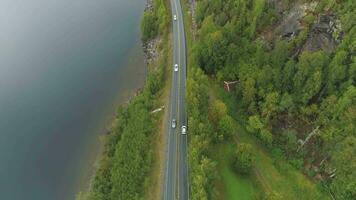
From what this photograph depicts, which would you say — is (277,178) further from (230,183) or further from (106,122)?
(106,122)

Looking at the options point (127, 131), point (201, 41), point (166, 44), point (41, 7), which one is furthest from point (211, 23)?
point (41, 7)

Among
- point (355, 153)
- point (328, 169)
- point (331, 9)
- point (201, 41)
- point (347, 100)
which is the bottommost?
point (328, 169)

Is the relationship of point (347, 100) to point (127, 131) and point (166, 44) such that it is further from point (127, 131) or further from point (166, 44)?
point (166, 44)

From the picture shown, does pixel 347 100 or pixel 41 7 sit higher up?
pixel 41 7

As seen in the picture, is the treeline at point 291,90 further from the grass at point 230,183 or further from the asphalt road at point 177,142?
the grass at point 230,183

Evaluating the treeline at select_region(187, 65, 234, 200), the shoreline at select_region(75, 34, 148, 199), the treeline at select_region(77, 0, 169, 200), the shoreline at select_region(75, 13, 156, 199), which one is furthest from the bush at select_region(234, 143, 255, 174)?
the shoreline at select_region(75, 34, 148, 199)

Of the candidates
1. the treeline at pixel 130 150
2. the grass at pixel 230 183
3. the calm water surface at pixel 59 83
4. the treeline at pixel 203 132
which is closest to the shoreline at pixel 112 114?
the calm water surface at pixel 59 83

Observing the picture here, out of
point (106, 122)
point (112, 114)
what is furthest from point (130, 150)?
point (112, 114)
